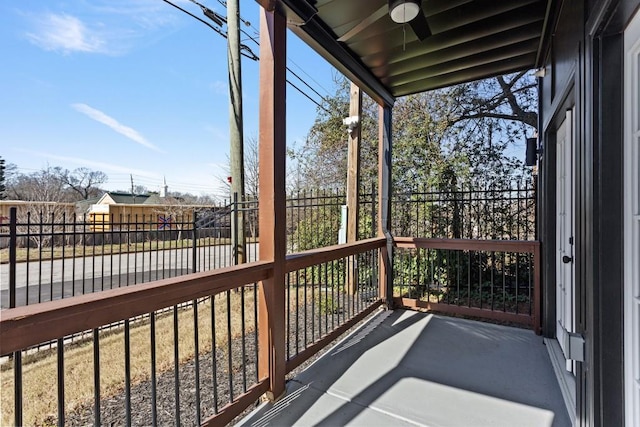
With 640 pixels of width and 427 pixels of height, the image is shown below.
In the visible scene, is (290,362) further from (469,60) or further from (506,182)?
(506,182)

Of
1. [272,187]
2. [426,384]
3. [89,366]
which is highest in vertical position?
[272,187]

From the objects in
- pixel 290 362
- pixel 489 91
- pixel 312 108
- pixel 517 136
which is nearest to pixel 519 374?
pixel 290 362

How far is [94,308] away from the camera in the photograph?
1065 millimetres

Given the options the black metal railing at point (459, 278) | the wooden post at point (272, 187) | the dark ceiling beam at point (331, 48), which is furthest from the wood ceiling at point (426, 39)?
the black metal railing at point (459, 278)

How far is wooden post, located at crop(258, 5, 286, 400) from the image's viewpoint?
192cm

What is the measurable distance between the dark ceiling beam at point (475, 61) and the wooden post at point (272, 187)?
1905 mm

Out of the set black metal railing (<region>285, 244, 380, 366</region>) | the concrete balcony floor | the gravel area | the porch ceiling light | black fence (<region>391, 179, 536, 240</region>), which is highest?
the porch ceiling light

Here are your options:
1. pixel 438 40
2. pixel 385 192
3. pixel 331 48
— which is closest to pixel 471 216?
pixel 385 192

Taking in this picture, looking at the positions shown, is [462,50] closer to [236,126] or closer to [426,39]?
[426,39]

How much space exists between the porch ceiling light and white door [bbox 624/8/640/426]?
1.18 meters

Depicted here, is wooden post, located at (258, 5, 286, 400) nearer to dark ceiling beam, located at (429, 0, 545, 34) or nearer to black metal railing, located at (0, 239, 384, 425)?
black metal railing, located at (0, 239, 384, 425)

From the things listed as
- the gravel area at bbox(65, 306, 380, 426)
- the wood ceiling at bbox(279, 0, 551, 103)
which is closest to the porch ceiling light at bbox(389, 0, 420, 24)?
the wood ceiling at bbox(279, 0, 551, 103)

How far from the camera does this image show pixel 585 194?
1.34m

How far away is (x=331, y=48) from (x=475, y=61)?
5.25ft
